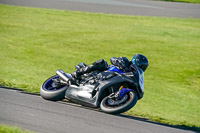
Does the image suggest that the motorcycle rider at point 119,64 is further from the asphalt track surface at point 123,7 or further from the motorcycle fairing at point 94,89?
the asphalt track surface at point 123,7

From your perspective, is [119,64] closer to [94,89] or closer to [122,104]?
[94,89]

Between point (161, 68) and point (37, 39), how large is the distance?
611cm

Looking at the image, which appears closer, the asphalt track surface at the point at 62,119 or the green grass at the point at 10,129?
the green grass at the point at 10,129

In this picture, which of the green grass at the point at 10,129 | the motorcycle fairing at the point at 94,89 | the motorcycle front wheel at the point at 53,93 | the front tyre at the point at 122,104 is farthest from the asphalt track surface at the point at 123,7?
the green grass at the point at 10,129

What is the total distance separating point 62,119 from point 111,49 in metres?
9.27

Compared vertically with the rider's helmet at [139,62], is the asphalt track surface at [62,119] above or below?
below

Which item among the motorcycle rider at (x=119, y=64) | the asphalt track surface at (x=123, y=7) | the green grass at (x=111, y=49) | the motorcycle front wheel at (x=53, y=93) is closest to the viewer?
the motorcycle rider at (x=119, y=64)

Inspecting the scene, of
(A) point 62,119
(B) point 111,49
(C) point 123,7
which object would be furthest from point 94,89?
(C) point 123,7

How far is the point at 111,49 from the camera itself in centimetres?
1504

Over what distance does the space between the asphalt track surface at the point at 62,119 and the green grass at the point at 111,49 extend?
1.61 metres

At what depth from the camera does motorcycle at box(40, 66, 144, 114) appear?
6215 mm

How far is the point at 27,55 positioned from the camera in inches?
526

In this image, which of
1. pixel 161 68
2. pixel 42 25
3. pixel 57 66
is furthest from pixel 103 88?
pixel 42 25

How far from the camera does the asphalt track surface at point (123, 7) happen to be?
23562 millimetres
